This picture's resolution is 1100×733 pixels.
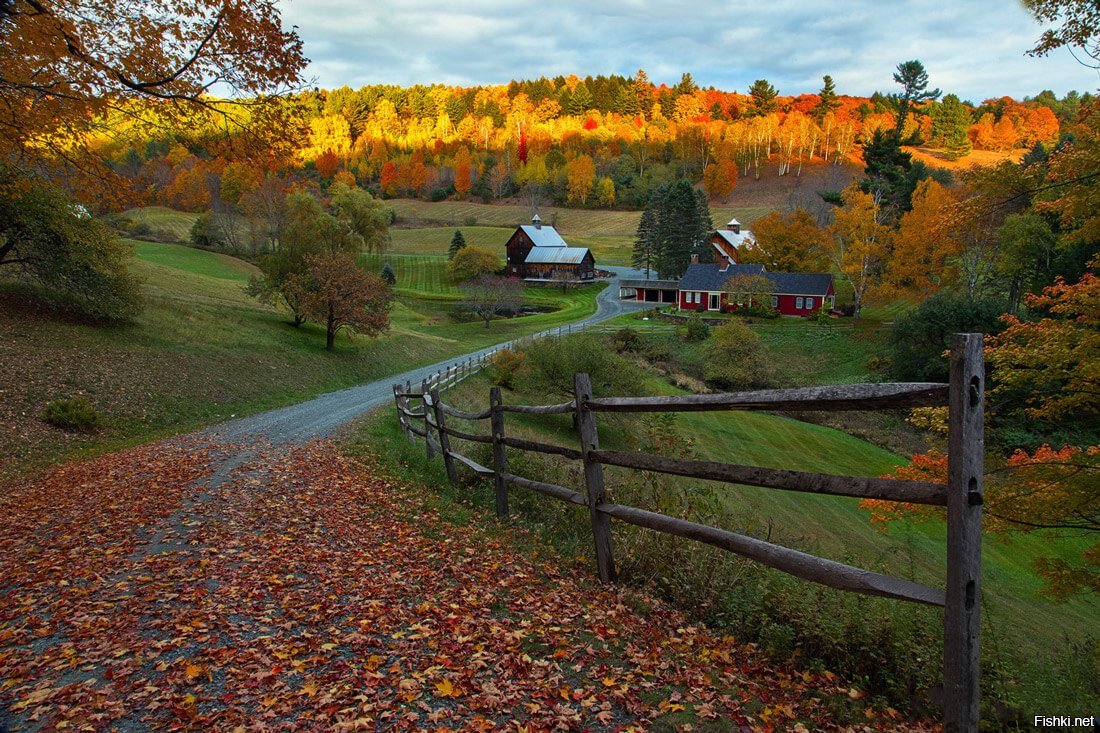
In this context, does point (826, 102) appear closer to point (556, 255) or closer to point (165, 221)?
point (556, 255)

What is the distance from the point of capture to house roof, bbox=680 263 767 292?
60.4m

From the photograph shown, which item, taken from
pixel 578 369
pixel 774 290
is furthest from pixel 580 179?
pixel 578 369

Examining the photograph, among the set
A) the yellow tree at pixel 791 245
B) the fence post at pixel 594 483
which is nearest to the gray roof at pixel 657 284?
the yellow tree at pixel 791 245

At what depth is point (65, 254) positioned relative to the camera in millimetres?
22141

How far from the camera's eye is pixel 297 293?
108 feet

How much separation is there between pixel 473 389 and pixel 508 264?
60262 mm

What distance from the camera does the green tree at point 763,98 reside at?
147m

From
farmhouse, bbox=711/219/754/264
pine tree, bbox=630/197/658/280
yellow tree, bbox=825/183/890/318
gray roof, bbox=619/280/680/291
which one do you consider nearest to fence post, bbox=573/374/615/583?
yellow tree, bbox=825/183/890/318

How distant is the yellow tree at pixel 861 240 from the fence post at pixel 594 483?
175 ft

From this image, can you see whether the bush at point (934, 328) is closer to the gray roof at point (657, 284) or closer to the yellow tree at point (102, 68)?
the gray roof at point (657, 284)

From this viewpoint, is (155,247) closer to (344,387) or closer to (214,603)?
(344,387)

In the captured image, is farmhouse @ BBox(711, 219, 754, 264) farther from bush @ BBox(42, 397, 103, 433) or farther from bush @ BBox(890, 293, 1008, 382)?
bush @ BBox(42, 397, 103, 433)

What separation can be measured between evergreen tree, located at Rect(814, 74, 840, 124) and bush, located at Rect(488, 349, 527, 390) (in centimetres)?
13107

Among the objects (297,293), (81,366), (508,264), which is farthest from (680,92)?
(81,366)
